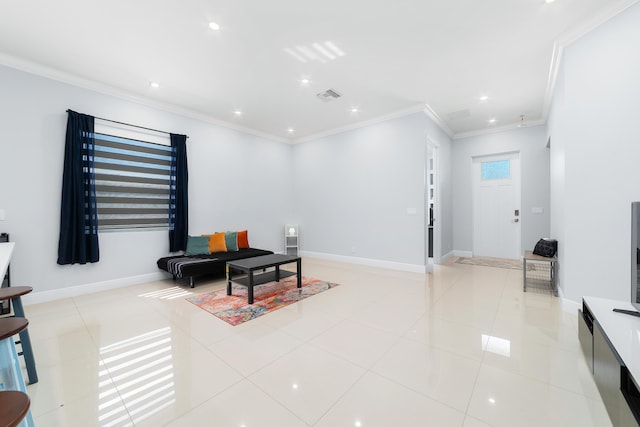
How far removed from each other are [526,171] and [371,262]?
3.87 m

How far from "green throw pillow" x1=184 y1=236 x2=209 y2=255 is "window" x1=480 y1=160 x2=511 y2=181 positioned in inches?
251

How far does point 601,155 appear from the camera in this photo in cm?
276

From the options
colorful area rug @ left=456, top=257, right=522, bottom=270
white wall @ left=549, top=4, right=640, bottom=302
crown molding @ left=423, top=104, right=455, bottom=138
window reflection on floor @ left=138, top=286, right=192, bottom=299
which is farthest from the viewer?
colorful area rug @ left=456, top=257, right=522, bottom=270

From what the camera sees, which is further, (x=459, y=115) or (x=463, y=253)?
(x=463, y=253)

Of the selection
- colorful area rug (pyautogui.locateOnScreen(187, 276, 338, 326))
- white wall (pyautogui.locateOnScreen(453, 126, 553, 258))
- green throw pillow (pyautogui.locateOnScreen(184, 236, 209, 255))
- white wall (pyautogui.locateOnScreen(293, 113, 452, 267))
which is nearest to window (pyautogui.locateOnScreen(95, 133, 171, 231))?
green throw pillow (pyautogui.locateOnScreen(184, 236, 209, 255))

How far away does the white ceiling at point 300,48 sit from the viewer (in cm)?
260

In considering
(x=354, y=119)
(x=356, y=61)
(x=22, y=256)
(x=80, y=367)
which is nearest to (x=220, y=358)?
(x=80, y=367)

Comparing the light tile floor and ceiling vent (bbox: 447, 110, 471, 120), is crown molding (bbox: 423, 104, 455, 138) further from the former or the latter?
the light tile floor

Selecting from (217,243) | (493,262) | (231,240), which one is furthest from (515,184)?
(217,243)

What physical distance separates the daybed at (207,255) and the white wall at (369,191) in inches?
73.9

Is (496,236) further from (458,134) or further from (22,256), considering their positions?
(22,256)

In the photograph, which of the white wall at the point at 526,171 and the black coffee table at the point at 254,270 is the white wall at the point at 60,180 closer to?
the black coffee table at the point at 254,270

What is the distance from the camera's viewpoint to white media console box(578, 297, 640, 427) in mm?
1295

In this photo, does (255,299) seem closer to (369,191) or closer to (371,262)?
A: (371,262)
